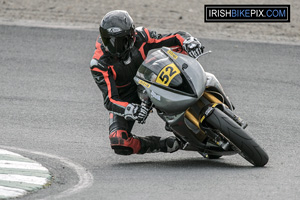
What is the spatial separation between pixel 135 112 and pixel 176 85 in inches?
22.8

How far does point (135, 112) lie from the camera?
716cm

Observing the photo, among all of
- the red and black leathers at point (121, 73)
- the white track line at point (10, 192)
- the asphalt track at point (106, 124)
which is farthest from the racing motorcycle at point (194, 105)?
the white track line at point (10, 192)

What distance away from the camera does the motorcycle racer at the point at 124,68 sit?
288 inches

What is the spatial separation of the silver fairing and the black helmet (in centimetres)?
40

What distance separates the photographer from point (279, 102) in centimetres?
1070

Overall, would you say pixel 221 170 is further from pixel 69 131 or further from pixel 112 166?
pixel 69 131

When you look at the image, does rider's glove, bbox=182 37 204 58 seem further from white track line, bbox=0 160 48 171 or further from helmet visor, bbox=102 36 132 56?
white track line, bbox=0 160 48 171

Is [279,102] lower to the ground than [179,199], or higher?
lower

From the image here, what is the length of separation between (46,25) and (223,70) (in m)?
4.52

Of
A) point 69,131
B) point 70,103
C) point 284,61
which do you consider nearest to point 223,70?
point 284,61

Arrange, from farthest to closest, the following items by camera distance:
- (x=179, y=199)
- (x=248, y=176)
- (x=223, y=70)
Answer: (x=223, y=70), (x=248, y=176), (x=179, y=199)

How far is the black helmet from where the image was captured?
7.28 metres

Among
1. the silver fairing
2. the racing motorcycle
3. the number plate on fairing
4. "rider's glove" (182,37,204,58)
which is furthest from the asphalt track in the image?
"rider's glove" (182,37,204,58)

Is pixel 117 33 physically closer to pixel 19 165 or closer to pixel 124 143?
pixel 124 143
